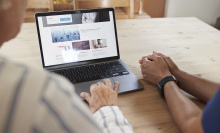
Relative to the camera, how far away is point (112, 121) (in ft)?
2.36

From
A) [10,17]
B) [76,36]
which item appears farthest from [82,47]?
[10,17]

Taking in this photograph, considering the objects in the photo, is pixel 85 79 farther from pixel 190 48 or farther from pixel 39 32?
pixel 190 48

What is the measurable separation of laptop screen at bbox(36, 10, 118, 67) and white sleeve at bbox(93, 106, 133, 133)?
0.37 m

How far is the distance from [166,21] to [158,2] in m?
1.60

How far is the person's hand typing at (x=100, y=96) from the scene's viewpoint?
2.64ft

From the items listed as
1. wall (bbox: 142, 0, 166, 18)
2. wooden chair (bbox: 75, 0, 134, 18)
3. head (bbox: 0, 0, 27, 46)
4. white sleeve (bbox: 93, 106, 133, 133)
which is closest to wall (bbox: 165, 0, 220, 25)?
wall (bbox: 142, 0, 166, 18)

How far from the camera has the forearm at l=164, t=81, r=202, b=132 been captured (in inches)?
30.1

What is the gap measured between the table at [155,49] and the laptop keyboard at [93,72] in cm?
9

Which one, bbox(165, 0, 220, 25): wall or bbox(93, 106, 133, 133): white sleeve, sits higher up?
bbox(93, 106, 133, 133): white sleeve

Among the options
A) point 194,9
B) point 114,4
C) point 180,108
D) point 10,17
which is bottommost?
point 194,9

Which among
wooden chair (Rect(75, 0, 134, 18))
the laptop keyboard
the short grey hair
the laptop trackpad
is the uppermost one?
the short grey hair

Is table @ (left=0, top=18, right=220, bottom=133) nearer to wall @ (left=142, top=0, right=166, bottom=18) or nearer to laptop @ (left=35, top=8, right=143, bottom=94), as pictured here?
laptop @ (left=35, top=8, right=143, bottom=94)

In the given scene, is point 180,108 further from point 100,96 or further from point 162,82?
point 100,96

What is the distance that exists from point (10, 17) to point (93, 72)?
25.8 inches
